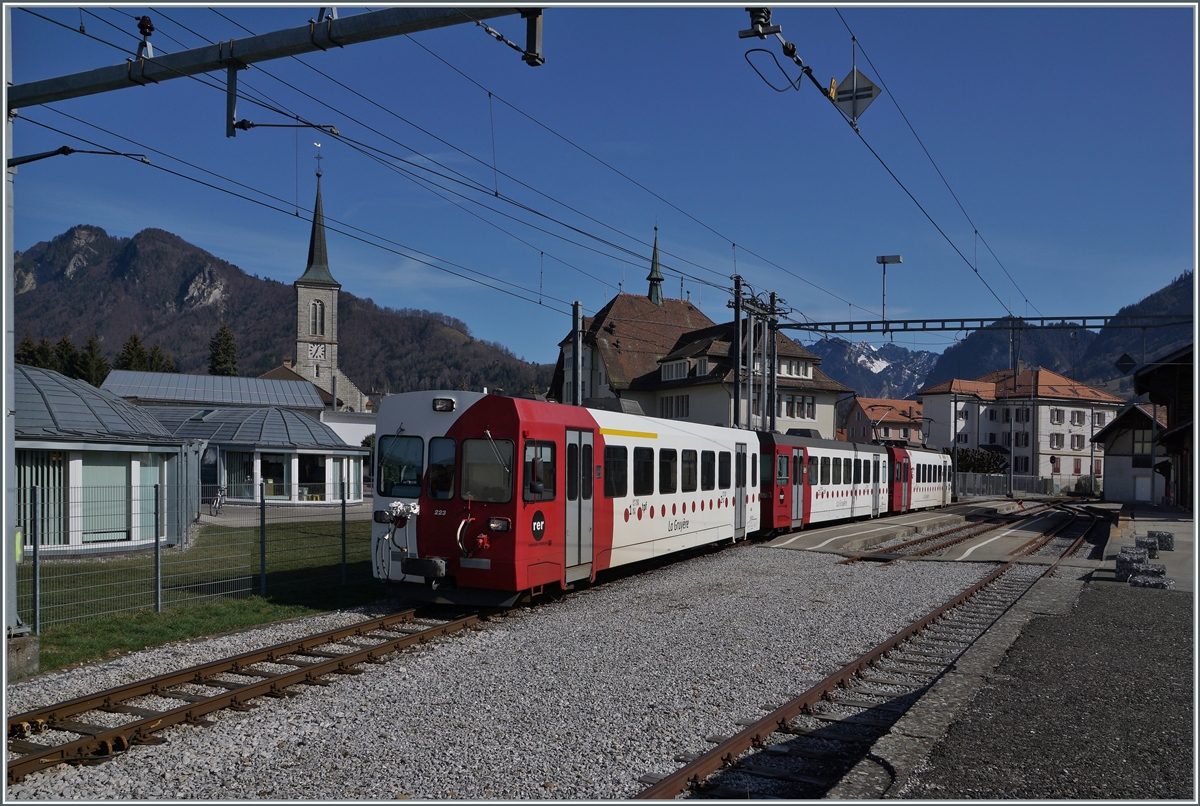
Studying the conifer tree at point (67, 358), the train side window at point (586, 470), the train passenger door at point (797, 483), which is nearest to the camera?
the train side window at point (586, 470)

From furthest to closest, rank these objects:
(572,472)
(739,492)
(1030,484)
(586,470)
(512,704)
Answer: (1030,484), (739,492), (586,470), (572,472), (512,704)

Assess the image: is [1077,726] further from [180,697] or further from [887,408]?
[887,408]

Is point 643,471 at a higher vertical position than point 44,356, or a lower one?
lower

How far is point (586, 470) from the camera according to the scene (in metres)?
13.3

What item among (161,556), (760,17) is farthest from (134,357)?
(760,17)

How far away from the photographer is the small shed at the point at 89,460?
58.4 feet

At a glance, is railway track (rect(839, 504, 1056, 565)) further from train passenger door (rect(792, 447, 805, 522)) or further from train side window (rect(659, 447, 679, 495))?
train side window (rect(659, 447, 679, 495))

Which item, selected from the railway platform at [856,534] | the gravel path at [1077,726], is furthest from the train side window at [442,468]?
the railway platform at [856,534]

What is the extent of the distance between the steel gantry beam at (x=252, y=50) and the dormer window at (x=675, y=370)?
52534 mm

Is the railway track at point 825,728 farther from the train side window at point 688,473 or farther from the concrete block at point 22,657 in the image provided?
the concrete block at point 22,657

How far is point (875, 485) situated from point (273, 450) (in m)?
22.1

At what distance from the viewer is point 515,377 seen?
135m

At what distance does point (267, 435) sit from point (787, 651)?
29.1m

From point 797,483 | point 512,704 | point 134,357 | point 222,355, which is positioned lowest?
point 512,704
